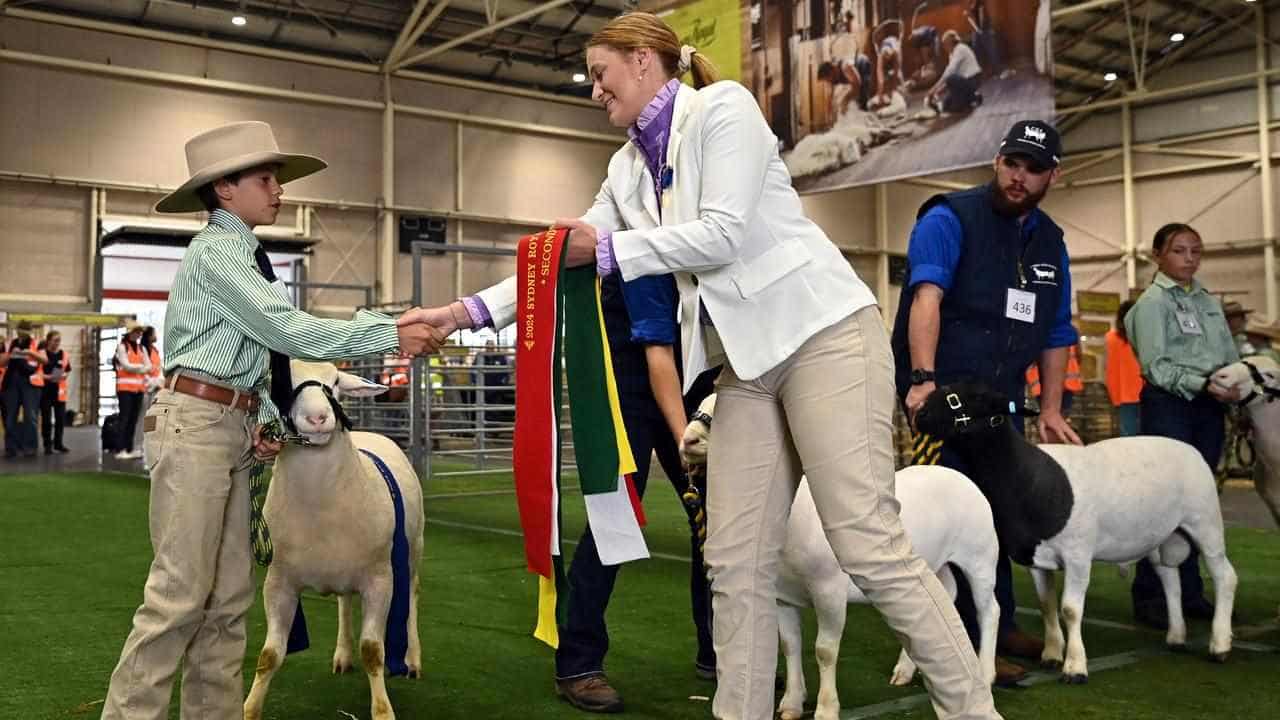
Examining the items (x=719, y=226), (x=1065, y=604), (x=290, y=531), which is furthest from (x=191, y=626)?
(x=1065, y=604)

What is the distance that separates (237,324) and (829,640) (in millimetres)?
1855

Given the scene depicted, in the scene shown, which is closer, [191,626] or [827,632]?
[191,626]

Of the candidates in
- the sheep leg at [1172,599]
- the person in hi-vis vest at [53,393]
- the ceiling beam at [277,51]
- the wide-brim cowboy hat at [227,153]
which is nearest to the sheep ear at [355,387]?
the wide-brim cowboy hat at [227,153]

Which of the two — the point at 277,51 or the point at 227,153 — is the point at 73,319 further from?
the point at 227,153

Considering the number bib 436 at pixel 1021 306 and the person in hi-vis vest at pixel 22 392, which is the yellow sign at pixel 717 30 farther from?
the person in hi-vis vest at pixel 22 392

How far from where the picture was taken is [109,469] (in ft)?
43.0

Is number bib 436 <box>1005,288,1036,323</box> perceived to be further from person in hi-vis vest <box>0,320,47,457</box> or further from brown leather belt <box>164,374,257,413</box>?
person in hi-vis vest <box>0,320,47,457</box>

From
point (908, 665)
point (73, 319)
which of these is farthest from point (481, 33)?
point (908, 665)

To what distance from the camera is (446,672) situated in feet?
13.8

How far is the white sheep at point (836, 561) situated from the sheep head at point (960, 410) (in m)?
0.17

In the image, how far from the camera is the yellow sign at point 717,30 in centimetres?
1182

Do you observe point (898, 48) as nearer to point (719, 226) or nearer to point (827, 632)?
point (827, 632)

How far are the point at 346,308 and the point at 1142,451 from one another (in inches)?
764

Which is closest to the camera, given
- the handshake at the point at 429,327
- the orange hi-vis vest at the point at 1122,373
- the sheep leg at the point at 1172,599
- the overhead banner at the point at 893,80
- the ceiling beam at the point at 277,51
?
the handshake at the point at 429,327
